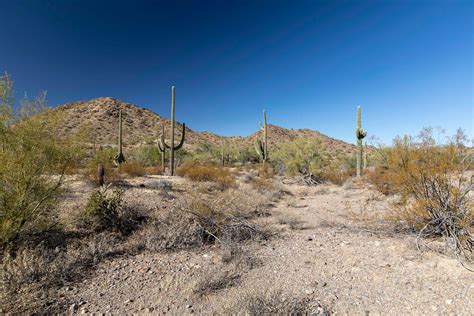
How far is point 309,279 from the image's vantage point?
319cm

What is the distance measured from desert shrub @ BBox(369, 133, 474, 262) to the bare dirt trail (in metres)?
0.45

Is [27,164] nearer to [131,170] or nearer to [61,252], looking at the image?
[61,252]

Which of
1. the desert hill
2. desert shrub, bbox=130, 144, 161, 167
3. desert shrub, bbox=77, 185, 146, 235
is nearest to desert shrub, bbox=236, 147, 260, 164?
desert shrub, bbox=130, 144, 161, 167

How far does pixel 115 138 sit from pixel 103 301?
39.8m

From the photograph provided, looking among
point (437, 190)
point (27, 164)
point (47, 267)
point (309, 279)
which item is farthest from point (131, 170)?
point (437, 190)

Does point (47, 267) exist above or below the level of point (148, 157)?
below

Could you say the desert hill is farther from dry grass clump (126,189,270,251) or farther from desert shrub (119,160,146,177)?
dry grass clump (126,189,270,251)

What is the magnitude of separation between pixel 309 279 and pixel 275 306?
0.95m

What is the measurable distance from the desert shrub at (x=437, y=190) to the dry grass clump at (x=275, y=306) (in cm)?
226

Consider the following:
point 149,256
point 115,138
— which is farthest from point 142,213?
point 115,138

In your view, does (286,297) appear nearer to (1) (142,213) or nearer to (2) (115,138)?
(1) (142,213)

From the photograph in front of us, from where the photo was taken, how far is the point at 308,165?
15.0 m

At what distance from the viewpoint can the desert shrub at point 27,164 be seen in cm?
356

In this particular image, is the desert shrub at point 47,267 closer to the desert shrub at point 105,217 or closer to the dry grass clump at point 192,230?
the desert shrub at point 105,217
